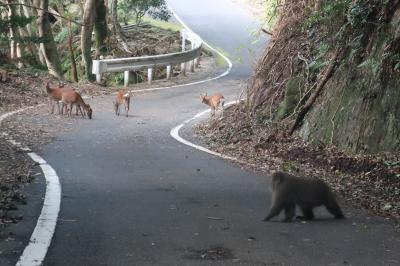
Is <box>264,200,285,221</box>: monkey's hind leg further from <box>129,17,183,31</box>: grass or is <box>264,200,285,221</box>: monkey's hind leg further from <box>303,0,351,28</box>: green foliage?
<box>129,17,183,31</box>: grass

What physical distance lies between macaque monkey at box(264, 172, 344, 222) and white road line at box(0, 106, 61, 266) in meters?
2.51

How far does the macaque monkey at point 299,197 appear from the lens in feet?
27.0

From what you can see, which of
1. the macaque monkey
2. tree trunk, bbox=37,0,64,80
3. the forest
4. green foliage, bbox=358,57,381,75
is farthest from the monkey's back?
tree trunk, bbox=37,0,64,80

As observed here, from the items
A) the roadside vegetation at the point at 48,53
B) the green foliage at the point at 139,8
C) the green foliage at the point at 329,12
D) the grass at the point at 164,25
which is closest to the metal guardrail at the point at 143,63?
the roadside vegetation at the point at 48,53

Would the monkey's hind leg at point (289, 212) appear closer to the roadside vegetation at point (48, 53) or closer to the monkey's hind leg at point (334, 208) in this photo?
the monkey's hind leg at point (334, 208)

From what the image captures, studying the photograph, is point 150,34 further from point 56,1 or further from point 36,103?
point 36,103

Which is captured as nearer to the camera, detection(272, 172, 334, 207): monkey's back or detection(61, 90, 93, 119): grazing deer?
detection(272, 172, 334, 207): monkey's back

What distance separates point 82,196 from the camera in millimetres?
9383

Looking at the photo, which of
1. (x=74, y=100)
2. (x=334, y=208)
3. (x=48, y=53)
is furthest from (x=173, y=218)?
(x=48, y=53)

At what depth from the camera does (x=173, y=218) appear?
26.7 ft

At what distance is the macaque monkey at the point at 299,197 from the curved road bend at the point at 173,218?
194 mm

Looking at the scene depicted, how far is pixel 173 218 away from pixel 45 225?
1.48 m

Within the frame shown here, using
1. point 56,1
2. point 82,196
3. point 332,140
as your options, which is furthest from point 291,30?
point 56,1

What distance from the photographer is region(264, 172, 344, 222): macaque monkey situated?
324 inches
